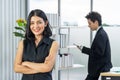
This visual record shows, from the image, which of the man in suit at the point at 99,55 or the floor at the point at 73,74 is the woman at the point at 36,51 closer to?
the man in suit at the point at 99,55

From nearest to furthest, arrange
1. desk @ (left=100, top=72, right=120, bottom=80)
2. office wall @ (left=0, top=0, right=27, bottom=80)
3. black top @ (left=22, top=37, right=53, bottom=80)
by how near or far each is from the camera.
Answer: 1. black top @ (left=22, top=37, right=53, bottom=80)
2. desk @ (left=100, top=72, right=120, bottom=80)
3. office wall @ (left=0, top=0, right=27, bottom=80)

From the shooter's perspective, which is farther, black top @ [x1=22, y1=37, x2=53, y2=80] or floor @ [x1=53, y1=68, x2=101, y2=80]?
floor @ [x1=53, y1=68, x2=101, y2=80]

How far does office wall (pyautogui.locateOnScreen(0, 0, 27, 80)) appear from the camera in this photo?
4637 mm

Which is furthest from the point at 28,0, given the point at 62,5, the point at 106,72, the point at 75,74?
the point at 106,72

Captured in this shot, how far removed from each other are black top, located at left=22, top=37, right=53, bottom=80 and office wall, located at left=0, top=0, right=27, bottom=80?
2680mm

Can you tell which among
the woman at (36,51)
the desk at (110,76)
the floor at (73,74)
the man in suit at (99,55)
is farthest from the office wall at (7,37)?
the woman at (36,51)

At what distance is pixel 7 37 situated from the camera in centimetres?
471

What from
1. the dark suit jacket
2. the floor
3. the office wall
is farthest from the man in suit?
the floor

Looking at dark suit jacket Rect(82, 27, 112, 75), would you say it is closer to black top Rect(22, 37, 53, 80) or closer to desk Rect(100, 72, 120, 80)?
desk Rect(100, 72, 120, 80)

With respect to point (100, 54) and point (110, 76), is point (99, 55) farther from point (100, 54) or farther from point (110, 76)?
point (110, 76)

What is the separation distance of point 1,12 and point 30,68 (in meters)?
2.80

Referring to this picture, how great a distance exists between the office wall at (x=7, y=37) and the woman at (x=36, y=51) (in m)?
2.65

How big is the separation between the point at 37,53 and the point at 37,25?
0.22 metres

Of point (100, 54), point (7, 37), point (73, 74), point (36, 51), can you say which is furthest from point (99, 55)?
point (73, 74)
